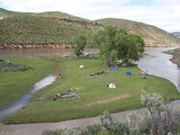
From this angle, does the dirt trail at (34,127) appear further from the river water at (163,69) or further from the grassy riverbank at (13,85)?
the river water at (163,69)

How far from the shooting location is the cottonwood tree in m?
40.6

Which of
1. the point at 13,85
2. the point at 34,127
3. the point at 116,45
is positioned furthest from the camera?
the point at 116,45

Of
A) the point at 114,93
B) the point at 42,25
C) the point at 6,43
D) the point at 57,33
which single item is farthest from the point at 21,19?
the point at 114,93

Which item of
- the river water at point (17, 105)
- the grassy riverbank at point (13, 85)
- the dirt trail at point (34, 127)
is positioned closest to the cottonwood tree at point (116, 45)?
the grassy riverbank at point (13, 85)

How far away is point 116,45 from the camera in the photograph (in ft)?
138

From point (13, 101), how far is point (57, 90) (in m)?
6.33

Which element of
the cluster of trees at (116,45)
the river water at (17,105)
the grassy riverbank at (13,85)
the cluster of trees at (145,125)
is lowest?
the river water at (17,105)

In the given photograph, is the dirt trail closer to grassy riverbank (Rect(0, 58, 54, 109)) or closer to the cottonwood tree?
grassy riverbank (Rect(0, 58, 54, 109))

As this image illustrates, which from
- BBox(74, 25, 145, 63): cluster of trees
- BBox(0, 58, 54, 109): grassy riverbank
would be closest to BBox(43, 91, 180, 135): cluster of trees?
BBox(0, 58, 54, 109): grassy riverbank

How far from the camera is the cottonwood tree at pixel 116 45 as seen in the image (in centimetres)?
4059

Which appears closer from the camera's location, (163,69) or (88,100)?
(88,100)

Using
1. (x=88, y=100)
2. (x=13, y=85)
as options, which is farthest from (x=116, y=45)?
(x=13, y=85)

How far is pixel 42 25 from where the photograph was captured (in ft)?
375

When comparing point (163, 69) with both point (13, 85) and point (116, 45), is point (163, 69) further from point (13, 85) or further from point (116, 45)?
point (13, 85)
